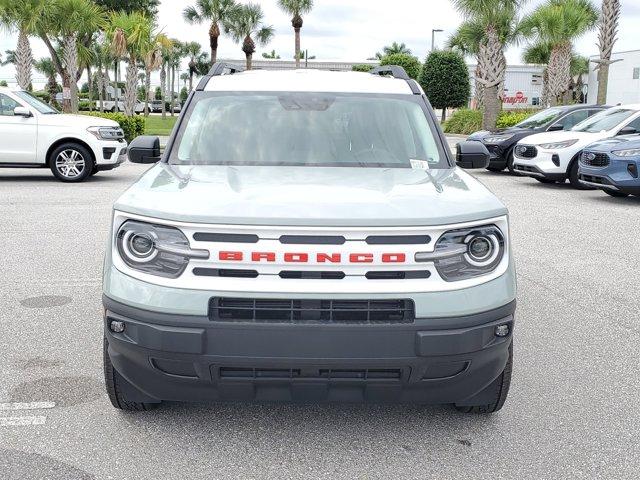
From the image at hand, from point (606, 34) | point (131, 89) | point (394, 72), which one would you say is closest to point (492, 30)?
point (606, 34)

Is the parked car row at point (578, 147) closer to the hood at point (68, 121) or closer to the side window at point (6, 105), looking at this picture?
the hood at point (68, 121)

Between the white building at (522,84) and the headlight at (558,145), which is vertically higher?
the white building at (522,84)

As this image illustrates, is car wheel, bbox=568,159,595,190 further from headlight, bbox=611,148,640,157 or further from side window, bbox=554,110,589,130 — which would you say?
A: side window, bbox=554,110,589,130

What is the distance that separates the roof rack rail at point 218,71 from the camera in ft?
15.9

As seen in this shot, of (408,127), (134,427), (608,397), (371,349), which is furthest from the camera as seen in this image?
(408,127)

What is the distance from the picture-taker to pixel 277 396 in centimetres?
315

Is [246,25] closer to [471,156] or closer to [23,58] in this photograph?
[23,58]

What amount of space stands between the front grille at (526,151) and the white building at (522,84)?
49.8m

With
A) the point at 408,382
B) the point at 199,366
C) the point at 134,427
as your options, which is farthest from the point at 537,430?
the point at 134,427

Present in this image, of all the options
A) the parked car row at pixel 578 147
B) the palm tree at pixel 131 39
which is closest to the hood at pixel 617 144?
the parked car row at pixel 578 147

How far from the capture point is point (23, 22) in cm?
2780

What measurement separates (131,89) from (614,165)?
2692 centimetres

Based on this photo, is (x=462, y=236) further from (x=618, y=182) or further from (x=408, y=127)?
(x=618, y=182)

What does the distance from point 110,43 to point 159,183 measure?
35.0 m
